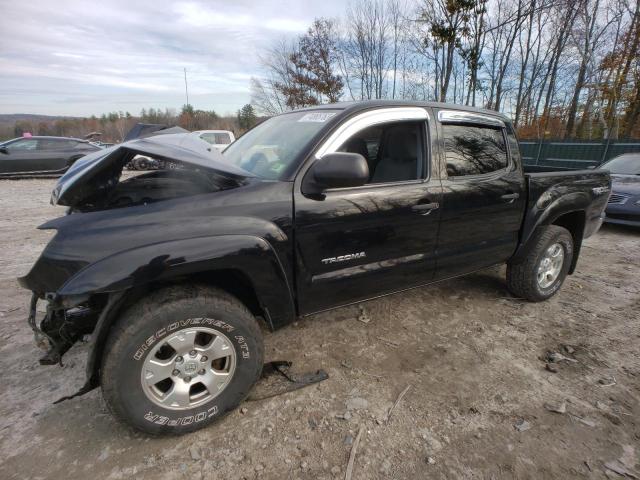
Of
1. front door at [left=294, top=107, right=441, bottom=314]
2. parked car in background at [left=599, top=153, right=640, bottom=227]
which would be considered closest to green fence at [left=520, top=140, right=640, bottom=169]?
parked car in background at [left=599, top=153, right=640, bottom=227]

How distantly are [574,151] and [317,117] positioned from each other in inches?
613

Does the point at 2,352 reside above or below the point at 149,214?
below

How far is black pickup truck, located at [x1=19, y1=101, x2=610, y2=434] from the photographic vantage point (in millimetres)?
1716

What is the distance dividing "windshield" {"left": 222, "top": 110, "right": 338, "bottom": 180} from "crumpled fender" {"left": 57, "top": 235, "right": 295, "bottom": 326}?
0.54 meters

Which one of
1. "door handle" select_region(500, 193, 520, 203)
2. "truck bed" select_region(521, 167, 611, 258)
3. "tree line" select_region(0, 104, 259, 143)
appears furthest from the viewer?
"tree line" select_region(0, 104, 259, 143)

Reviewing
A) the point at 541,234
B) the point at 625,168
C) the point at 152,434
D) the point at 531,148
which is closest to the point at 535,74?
the point at 531,148

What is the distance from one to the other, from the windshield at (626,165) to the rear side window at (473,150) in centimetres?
598

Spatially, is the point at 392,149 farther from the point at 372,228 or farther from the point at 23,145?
the point at 23,145

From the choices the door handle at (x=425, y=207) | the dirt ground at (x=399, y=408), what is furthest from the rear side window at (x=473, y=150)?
the dirt ground at (x=399, y=408)

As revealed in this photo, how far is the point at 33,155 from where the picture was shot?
11.3 m

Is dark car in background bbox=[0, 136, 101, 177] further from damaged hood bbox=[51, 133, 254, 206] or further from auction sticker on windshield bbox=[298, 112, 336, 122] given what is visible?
auction sticker on windshield bbox=[298, 112, 336, 122]

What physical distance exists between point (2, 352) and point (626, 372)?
182 inches

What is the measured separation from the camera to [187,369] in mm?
1903

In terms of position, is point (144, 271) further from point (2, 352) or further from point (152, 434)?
point (2, 352)
